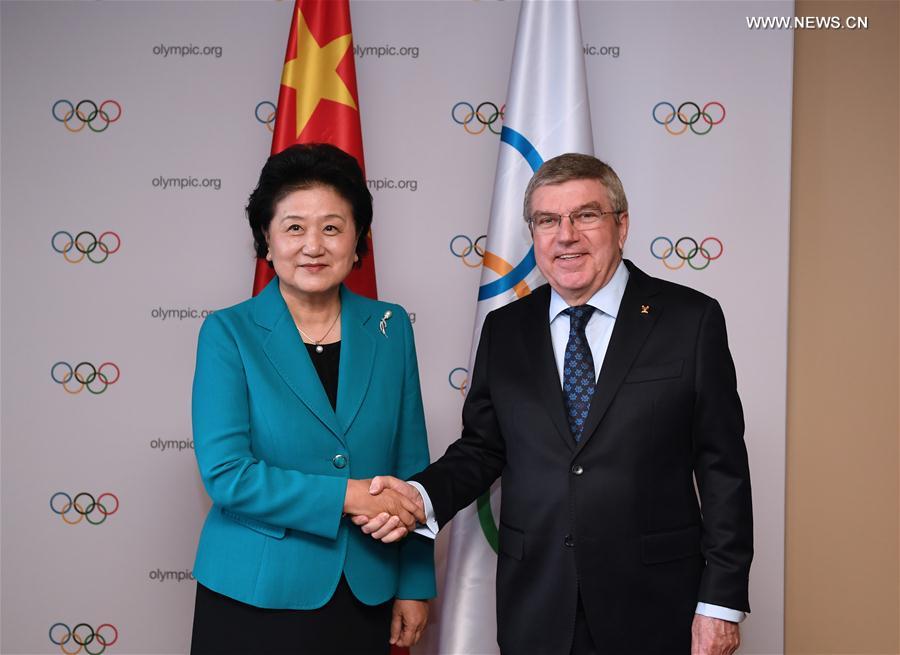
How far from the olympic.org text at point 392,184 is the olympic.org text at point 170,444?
3.88 ft

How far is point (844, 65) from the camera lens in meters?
2.97

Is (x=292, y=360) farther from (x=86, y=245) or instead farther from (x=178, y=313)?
(x=86, y=245)

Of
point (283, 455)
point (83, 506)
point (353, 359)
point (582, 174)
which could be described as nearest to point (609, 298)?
point (582, 174)

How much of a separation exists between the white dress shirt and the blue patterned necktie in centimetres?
2

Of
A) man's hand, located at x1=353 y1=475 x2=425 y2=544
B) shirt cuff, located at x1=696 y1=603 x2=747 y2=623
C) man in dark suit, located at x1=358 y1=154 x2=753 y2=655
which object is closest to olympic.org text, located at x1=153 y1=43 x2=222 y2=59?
man in dark suit, located at x1=358 y1=154 x2=753 y2=655

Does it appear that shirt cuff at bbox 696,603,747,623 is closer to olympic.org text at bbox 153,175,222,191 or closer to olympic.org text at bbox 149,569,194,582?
olympic.org text at bbox 149,569,194,582

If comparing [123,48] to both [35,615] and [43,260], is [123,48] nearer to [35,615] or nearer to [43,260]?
[43,260]

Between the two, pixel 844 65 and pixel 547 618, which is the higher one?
pixel 844 65

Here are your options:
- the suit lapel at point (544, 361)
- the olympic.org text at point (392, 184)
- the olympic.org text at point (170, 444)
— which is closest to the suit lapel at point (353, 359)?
the suit lapel at point (544, 361)

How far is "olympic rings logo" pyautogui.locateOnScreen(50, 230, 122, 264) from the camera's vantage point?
3053 millimetres

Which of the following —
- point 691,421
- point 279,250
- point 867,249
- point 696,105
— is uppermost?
point 696,105

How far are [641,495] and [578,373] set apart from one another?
1.03 ft

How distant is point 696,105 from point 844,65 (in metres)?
0.57

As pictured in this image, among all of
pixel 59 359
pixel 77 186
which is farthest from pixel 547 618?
pixel 77 186
